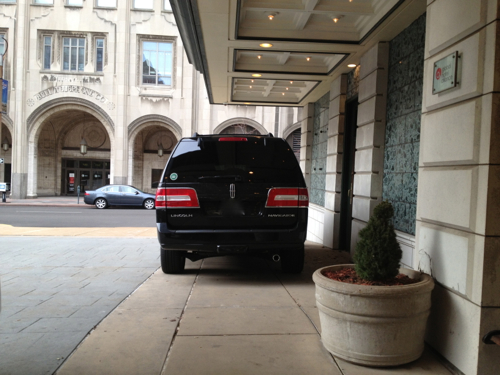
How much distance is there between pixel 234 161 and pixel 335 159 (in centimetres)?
397

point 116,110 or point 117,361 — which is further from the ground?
point 116,110

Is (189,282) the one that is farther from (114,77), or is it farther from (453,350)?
(114,77)

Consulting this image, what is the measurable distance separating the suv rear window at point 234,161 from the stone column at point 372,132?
66.1 inches

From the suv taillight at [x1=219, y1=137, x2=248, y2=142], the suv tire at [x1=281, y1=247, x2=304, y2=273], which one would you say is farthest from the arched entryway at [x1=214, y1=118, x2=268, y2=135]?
the suv taillight at [x1=219, y1=137, x2=248, y2=142]

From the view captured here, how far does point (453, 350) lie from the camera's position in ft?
10.9

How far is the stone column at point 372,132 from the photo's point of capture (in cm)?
709

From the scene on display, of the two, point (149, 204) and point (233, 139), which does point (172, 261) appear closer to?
point (233, 139)

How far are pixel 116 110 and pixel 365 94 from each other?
80.6 ft

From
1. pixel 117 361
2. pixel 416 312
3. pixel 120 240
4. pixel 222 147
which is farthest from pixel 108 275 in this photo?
pixel 416 312

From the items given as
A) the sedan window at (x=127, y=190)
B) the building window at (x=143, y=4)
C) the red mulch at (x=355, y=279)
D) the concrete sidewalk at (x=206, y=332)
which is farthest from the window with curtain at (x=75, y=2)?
the red mulch at (x=355, y=279)

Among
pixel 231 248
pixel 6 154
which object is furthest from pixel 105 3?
pixel 231 248

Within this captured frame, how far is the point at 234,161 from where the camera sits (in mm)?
6109

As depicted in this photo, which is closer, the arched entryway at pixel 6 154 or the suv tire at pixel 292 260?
the suv tire at pixel 292 260

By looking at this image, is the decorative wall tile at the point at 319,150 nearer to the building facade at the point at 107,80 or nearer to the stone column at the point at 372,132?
the stone column at the point at 372,132
